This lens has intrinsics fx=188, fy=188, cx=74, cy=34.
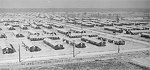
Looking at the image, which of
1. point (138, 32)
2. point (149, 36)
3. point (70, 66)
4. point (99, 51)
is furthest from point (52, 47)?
point (138, 32)

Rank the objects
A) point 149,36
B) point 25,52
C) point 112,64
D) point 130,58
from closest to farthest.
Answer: point 112,64 → point 130,58 → point 25,52 → point 149,36

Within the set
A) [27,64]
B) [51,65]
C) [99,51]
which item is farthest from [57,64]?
[99,51]

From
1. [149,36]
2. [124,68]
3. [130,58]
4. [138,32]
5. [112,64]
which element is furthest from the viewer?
[138,32]

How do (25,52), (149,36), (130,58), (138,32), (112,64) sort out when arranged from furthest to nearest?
(138,32)
(149,36)
(25,52)
(130,58)
(112,64)

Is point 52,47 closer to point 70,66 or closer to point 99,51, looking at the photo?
point 99,51

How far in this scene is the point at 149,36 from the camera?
60375mm

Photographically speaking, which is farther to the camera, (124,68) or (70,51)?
(70,51)

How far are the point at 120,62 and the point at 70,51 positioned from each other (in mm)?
12266

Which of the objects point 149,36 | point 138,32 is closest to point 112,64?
point 149,36

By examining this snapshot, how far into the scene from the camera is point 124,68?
3152cm

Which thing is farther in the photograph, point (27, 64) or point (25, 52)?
point (25, 52)

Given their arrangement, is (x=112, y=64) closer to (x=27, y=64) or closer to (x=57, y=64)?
(x=57, y=64)

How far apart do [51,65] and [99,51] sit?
564 inches

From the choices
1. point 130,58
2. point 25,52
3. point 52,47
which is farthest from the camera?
point 52,47
